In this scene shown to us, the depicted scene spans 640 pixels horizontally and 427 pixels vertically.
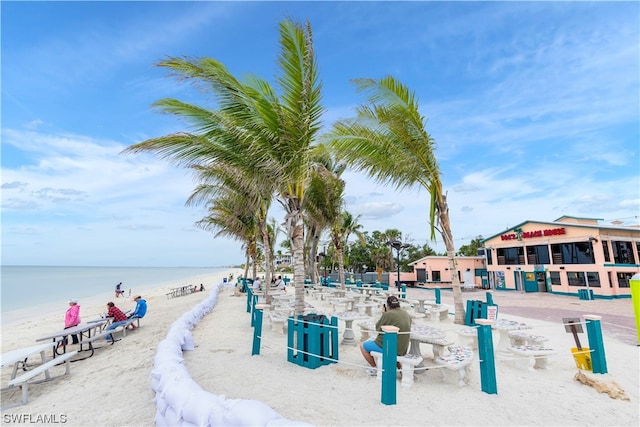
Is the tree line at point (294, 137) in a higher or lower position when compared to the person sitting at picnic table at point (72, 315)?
higher

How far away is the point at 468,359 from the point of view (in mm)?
4398

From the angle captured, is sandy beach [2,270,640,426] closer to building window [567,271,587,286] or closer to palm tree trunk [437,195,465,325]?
palm tree trunk [437,195,465,325]

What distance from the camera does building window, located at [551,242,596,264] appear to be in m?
19.9

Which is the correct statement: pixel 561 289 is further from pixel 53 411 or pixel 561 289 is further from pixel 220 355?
pixel 53 411

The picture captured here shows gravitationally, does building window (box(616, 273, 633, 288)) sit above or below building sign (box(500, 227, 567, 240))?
below

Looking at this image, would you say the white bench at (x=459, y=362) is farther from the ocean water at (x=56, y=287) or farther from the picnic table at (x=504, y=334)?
the ocean water at (x=56, y=287)

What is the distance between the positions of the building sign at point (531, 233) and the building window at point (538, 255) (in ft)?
2.99

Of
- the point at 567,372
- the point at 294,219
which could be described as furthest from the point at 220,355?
the point at 567,372

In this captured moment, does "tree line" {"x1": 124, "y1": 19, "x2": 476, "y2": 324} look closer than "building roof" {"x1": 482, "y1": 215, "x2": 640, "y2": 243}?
Yes

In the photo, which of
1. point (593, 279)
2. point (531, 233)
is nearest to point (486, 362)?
point (593, 279)

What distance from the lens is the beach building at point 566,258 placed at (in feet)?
62.6

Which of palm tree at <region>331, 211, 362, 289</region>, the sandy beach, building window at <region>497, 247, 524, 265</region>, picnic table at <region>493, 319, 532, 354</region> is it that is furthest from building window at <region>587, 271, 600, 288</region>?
picnic table at <region>493, 319, 532, 354</region>

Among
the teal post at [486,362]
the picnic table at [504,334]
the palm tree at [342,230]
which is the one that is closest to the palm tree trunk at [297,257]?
the teal post at [486,362]

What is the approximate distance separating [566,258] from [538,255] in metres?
1.99
